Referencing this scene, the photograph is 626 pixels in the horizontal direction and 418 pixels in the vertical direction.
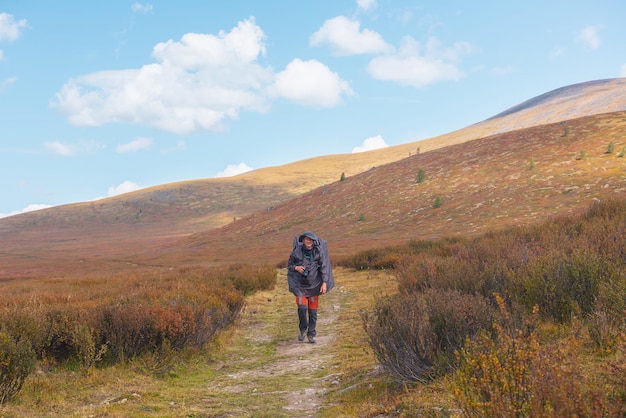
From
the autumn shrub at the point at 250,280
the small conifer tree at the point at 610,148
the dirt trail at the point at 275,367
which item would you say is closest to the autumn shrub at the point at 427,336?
the dirt trail at the point at 275,367

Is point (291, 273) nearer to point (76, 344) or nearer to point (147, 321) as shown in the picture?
point (147, 321)

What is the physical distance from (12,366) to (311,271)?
4881 mm

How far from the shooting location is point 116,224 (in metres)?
120

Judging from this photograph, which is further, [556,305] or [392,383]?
[556,305]

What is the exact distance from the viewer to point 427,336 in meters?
4.88

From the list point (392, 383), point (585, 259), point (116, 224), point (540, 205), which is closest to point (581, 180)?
point (540, 205)

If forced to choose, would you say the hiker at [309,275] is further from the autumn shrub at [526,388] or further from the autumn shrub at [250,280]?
the autumn shrub at [250,280]

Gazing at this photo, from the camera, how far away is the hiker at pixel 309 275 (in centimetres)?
832

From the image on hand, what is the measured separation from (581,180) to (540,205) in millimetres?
5615

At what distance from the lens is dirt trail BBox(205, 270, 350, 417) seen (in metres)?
5.18

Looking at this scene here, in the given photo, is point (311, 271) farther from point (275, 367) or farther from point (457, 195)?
point (457, 195)

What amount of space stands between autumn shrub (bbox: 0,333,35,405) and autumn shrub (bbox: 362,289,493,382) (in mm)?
4136

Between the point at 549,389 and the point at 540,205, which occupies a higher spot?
the point at 549,389

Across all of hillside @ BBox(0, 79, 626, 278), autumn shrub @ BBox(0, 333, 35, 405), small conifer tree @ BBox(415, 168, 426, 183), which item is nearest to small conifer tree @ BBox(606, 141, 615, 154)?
hillside @ BBox(0, 79, 626, 278)
